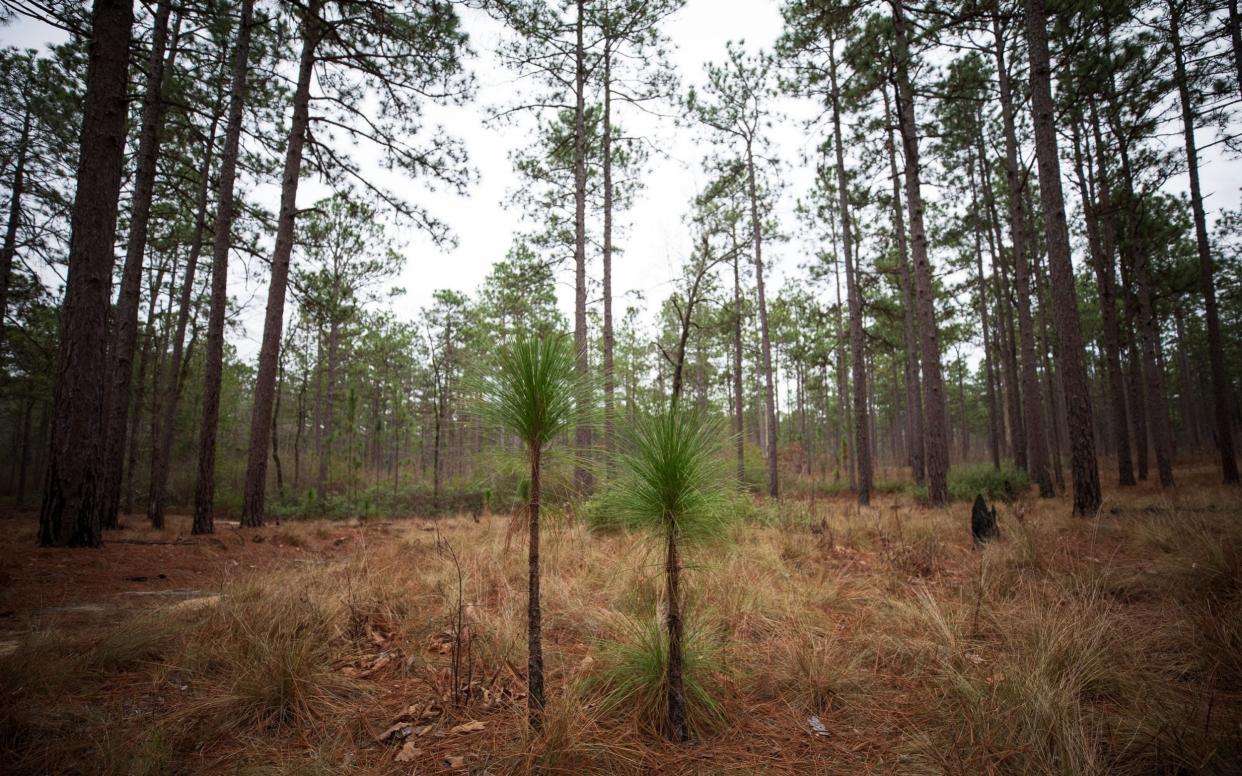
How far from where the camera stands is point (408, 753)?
6.20 ft

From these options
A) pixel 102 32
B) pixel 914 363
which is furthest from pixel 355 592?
pixel 914 363

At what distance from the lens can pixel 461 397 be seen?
248 centimetres

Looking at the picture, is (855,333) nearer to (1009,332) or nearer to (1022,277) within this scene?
(1022,277)

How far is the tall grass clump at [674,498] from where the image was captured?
6.48 feet

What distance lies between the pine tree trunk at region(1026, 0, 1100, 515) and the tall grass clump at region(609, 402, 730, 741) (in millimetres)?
7283

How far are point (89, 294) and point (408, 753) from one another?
6.60 metres

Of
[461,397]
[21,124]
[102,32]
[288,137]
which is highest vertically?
[21,124]

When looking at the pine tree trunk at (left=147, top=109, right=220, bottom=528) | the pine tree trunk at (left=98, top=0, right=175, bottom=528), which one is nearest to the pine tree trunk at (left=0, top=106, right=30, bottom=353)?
the pine tree trunk at (left=147, top=109, right=220, bottom=528)

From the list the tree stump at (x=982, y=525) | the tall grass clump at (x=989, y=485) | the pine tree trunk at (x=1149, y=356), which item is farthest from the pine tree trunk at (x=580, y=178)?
the pine tree trunk at (x=1149, y=356)

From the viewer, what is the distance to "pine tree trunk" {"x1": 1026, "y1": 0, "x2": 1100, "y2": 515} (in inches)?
256

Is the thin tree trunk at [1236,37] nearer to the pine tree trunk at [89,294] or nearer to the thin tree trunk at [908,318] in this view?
the thin tree trunk at [908,318]

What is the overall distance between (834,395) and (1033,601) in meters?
39.5

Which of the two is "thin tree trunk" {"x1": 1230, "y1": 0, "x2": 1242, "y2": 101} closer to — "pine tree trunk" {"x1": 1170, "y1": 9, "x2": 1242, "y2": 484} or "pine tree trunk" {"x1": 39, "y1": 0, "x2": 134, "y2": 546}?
"pine tree trunk" {"x1": 1170, "y1": 9, "x2": 1242, "y2": 484}

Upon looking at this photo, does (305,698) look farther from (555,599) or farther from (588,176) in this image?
(588,176)
